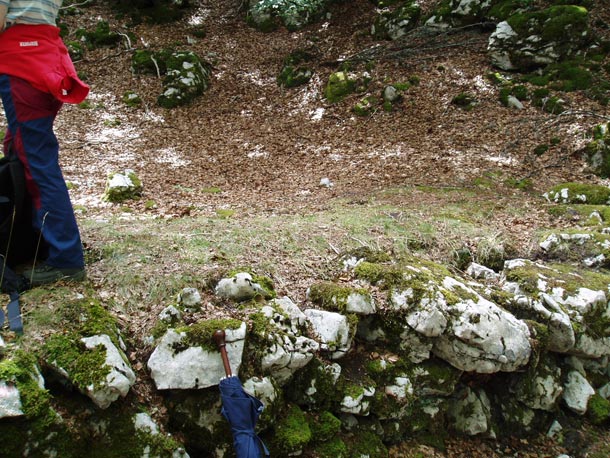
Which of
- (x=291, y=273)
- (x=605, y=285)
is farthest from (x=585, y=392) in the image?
(x=291, y=273)

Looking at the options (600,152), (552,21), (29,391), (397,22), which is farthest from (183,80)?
(29,391)

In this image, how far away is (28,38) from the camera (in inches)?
115

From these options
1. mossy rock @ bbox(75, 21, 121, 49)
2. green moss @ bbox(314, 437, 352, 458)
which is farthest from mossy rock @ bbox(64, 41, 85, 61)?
green moss @ bbox(314, 437, 352, 458)

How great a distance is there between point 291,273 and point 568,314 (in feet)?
10.2

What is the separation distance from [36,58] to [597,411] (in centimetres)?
619

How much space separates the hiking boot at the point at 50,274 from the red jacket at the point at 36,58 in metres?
1.35

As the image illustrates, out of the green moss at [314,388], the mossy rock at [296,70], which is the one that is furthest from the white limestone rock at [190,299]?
the mossy rock at [296,70]

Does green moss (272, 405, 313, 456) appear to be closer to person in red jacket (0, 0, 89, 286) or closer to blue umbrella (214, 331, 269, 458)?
blue umbrella (214, 331, 269, 458)

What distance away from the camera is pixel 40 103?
3.04m

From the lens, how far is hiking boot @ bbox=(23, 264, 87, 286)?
3.26 metres

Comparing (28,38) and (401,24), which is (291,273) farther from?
(401,24)

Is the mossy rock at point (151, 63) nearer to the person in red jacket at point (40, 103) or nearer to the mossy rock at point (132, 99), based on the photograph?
the mossy rock at point (132, 99)

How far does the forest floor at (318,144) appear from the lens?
6730 millimetres

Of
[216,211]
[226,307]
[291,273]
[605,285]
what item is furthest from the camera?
[216,211]
